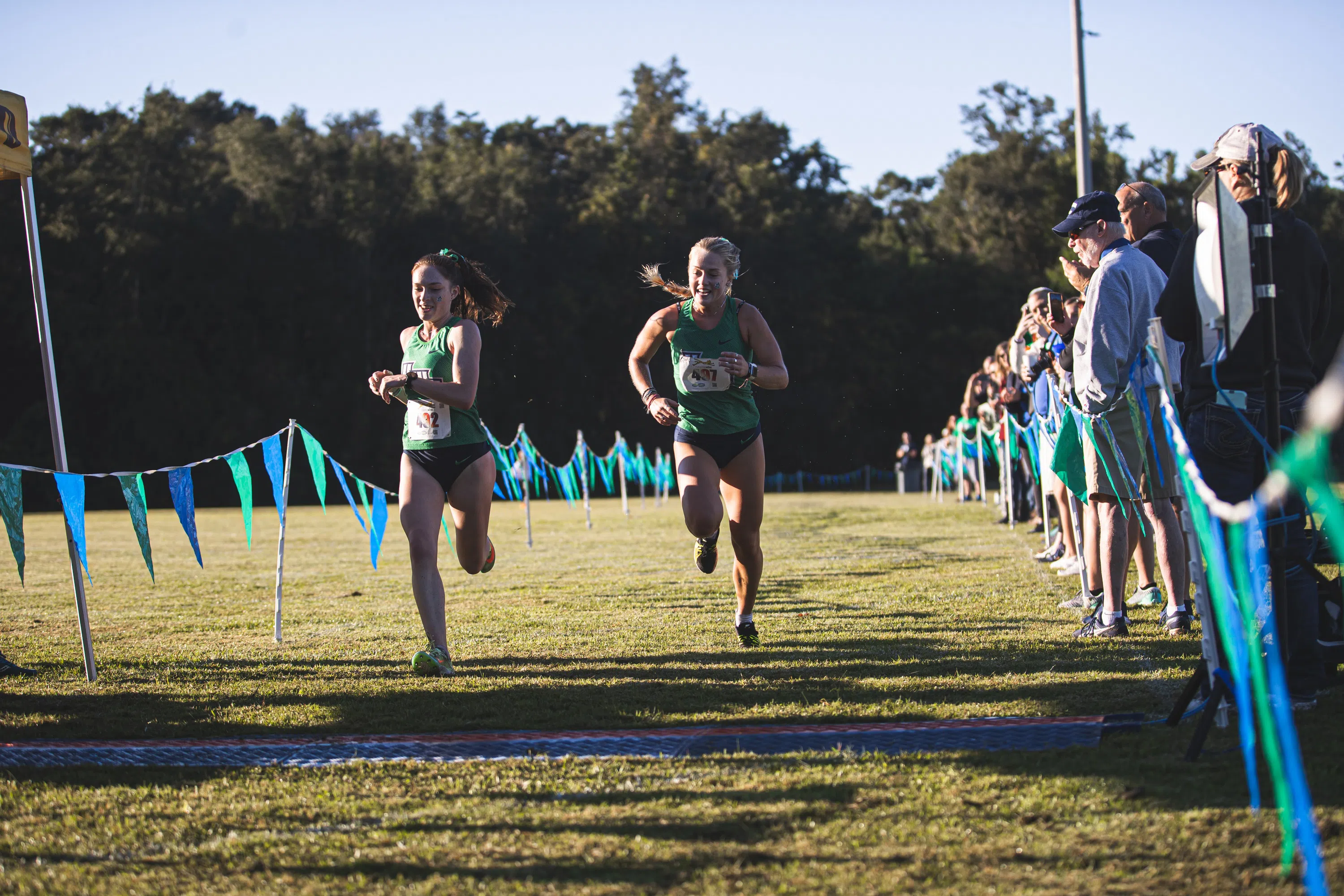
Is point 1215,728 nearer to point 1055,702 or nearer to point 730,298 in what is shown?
point 1055,702

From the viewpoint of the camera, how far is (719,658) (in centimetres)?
539

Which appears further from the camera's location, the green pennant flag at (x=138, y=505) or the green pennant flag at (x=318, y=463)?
the green pennant flag at (x=318, y=463)

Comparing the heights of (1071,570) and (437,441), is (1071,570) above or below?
below

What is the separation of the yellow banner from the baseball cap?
4.63m

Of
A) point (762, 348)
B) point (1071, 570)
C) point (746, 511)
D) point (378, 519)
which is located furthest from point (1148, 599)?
point (378, 519)

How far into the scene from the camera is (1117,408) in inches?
214

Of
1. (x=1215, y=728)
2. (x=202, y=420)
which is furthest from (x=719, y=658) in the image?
(x=202, y=420)

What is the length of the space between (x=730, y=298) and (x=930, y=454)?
23.9m

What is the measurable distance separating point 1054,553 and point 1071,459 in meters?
3.94

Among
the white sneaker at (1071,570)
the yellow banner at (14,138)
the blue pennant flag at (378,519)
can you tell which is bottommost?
the white sneaker at (1071,570)

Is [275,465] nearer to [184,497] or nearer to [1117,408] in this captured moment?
[184,497]

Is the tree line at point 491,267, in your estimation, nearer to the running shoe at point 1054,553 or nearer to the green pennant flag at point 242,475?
the running shoe at point 1054,553

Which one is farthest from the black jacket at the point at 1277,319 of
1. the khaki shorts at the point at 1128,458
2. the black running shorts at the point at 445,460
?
the black running shorts at the point at 445,460

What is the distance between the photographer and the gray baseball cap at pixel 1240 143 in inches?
142
